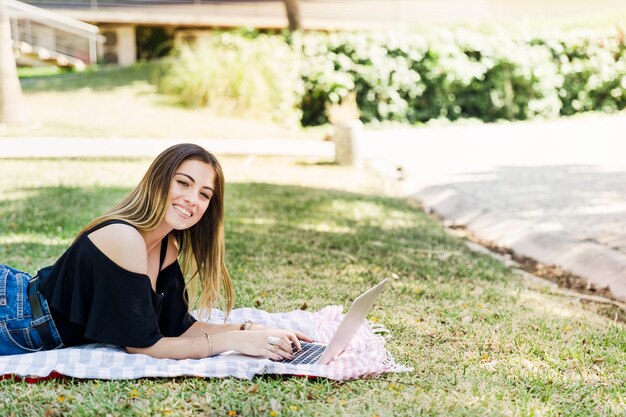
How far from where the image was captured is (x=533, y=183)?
33.2 ft

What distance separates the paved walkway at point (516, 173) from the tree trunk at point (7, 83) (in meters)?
1.51

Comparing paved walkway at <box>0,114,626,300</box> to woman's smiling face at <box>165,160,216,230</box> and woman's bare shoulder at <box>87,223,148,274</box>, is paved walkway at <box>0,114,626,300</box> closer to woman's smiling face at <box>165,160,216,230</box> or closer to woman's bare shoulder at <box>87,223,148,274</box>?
woman's smiling face at <box>165,160,216,230</box>

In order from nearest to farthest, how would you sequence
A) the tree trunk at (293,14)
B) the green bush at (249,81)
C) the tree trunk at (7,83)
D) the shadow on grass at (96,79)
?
the tree trunk at (7,83), the green bush at (249,81), the tree trunk at (293,14), the shadow on grass at (96,79)

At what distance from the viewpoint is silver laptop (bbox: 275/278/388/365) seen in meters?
3.49

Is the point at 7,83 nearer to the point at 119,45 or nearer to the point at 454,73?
the point at 454,73

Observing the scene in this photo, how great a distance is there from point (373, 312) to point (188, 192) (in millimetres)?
1648

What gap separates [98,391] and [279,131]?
38.9 feet

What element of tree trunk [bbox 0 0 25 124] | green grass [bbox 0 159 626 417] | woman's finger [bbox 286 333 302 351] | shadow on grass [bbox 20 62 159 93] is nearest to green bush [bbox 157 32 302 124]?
shadow on grass [bbox 20 62 159 93]

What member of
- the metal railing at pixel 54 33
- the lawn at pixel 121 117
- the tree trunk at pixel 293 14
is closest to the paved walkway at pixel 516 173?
the lawn at pixel 121 117

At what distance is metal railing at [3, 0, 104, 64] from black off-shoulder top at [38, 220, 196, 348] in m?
19.2

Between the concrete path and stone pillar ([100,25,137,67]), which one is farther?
stone pillar ([100,25,137,67])

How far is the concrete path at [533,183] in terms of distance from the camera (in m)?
6.87

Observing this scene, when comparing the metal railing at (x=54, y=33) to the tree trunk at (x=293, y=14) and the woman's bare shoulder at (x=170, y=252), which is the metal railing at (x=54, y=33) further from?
the woman's bare shoulder at (x=170, y=252)

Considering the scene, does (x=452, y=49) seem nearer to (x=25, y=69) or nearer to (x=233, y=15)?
(x=233, y=15)
